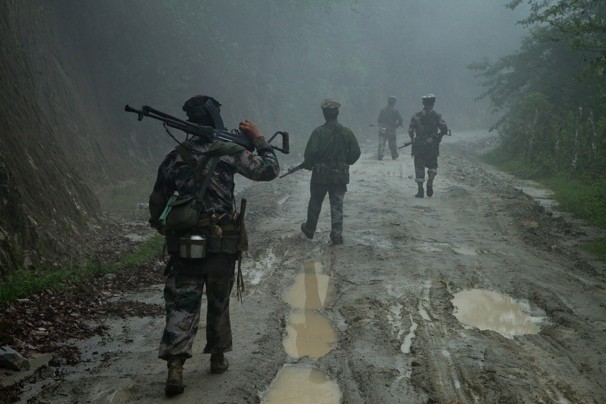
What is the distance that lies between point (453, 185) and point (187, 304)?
11.5m

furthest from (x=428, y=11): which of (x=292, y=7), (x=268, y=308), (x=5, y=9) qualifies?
(x=268, y=308)

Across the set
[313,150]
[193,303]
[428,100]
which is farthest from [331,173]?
[193,303]

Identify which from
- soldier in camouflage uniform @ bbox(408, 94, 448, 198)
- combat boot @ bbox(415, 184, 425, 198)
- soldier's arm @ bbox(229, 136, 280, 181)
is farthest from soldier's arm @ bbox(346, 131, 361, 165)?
soldier's arm @ bbox(229, 136, 280, 181)

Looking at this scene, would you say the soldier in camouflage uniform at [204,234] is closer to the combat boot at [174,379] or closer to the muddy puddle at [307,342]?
the combat boot at [174,379]

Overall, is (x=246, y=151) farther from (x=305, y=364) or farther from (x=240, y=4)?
(x=240, y=4)

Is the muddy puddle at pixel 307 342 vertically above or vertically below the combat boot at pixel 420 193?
below

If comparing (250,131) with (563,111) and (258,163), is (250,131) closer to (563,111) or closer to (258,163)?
(258,163)

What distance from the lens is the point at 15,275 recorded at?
6223 mm

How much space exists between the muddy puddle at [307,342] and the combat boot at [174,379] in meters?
0.59

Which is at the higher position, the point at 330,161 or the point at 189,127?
the point at 189,127

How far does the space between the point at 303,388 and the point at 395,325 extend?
58.4 inches

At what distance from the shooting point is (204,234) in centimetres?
438

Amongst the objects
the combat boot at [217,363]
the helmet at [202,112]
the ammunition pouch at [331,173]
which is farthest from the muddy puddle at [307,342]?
the helmet at [202,112]

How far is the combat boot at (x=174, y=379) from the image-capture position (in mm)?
4117
